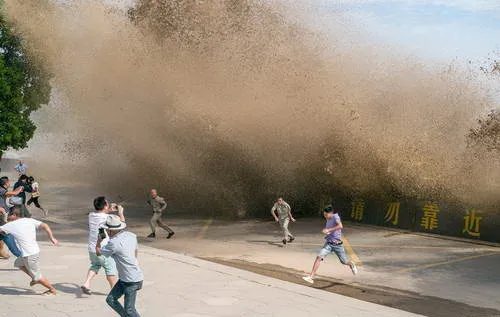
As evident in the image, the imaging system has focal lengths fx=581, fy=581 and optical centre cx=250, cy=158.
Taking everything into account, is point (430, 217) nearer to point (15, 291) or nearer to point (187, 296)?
point (187, 296)

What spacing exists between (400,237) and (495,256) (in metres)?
3.36

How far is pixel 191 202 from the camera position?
25.1 metres

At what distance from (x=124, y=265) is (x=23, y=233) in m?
2.67

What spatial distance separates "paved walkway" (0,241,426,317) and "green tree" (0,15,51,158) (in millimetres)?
20186

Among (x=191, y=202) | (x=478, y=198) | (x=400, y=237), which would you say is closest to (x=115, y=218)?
(x=400, y=237)

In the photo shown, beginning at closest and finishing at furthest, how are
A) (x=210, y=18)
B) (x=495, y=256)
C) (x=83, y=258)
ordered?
(x=83, y=258)
(x=495, y=256)
(x=210, y=18)

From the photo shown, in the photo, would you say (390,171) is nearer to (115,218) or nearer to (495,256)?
(495,256)

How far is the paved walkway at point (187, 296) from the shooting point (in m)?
8.52

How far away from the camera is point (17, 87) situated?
30359 mm

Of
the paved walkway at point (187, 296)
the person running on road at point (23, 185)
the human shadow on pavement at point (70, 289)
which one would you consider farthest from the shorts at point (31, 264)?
the person running on road at point (23, 185)

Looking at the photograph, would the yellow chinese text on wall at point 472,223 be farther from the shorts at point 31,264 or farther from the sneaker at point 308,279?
the shorts at point 31,264

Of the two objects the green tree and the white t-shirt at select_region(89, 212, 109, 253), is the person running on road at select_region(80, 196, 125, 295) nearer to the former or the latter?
the white t-shirt at select_region(89, 212, 109, 253)

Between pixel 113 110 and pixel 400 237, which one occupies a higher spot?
pixel 113 110

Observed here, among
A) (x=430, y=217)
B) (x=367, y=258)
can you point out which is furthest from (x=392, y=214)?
(x=367, y=258)
